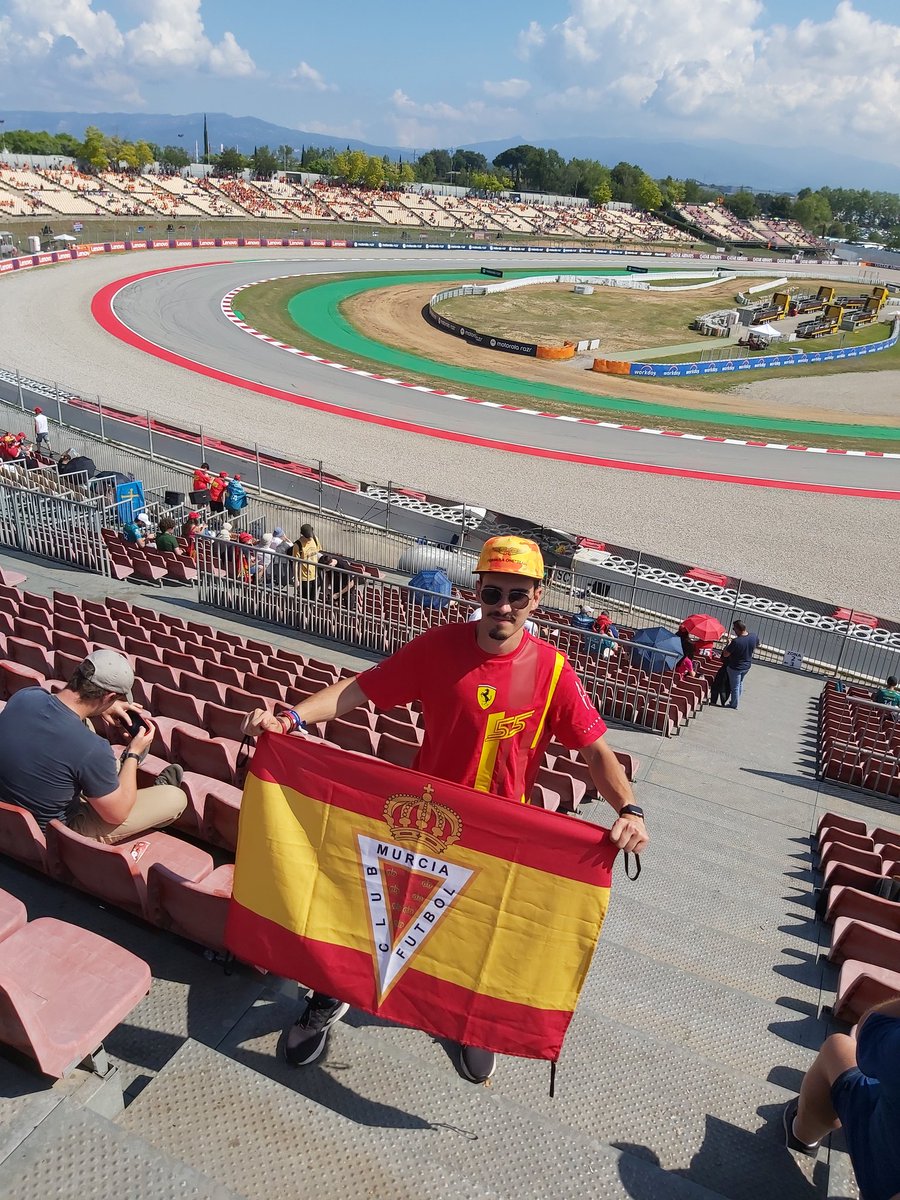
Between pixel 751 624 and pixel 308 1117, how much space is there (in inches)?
563

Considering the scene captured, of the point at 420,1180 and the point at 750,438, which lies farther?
the point at 750,438

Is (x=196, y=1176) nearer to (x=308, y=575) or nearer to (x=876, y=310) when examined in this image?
(x=308, y=575)

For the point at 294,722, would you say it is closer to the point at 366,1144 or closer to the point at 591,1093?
the point at 366,1144

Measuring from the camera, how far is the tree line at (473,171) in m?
112

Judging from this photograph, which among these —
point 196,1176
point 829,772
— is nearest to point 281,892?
point 196,1176

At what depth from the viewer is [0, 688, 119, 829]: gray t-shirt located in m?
3.97

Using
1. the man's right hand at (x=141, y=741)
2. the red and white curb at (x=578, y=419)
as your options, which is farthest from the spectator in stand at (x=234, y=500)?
the red and white curb at (x=578, y=419)

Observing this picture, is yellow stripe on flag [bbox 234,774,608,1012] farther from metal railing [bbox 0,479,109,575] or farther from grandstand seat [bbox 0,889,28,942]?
metal railing [bbox 0,479,109,575]

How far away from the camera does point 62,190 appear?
75125 millimetres

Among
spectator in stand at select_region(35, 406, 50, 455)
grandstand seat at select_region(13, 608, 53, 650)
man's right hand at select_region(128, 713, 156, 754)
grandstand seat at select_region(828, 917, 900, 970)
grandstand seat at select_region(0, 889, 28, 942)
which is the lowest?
spectator in stand at select_region(35, 406, 50, 455)

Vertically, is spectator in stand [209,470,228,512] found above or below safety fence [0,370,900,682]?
above

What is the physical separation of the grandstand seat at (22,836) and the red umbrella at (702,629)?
10943 mm

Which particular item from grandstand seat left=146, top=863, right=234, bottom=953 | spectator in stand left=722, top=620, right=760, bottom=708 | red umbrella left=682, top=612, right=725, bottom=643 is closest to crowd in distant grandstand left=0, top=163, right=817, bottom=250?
red umbrella left=682, top=612, right=725, bottom=643

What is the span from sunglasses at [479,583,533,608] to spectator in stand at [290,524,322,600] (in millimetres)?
7998
